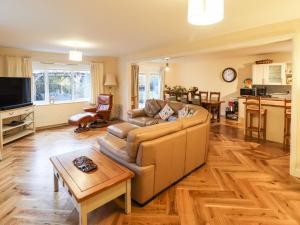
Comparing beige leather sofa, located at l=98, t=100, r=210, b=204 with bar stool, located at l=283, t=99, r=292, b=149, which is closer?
beige leather sofa, located at l=98, t=100, r=210, b=204

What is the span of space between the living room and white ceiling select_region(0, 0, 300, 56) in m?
0.02

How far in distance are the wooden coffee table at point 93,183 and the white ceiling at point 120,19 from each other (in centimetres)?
181

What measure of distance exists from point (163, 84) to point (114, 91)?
3.00m

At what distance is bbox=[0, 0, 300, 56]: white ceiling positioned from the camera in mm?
2215

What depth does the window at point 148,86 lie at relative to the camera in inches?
344

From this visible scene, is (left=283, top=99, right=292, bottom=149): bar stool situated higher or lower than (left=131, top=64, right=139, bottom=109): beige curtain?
lower

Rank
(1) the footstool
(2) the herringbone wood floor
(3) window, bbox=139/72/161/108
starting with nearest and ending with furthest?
(2) the herringbone wood floor, (1) the footstool, (3) window, bbox=139/72/161/108

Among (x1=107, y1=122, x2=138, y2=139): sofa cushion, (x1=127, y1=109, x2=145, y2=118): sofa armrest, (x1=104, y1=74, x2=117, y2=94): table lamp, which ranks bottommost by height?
(x1=107, y1=122, x2=138, y2=139): sofa cushion

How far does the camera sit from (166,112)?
4.89 metres

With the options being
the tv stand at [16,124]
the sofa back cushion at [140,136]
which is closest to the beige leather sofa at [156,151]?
→ the sofa back cushion at [140,136]

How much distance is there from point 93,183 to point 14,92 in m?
3.94

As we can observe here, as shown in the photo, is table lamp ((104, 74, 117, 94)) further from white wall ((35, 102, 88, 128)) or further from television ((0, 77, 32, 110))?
television ((0, 77, 32, 110))

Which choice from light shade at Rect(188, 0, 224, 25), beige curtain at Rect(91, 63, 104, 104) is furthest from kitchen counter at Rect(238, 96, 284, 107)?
beige curtain at Rect(91, 63, 104, 104)

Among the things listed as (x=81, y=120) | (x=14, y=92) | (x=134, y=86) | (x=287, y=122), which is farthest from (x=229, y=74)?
(x=14, y=92)
